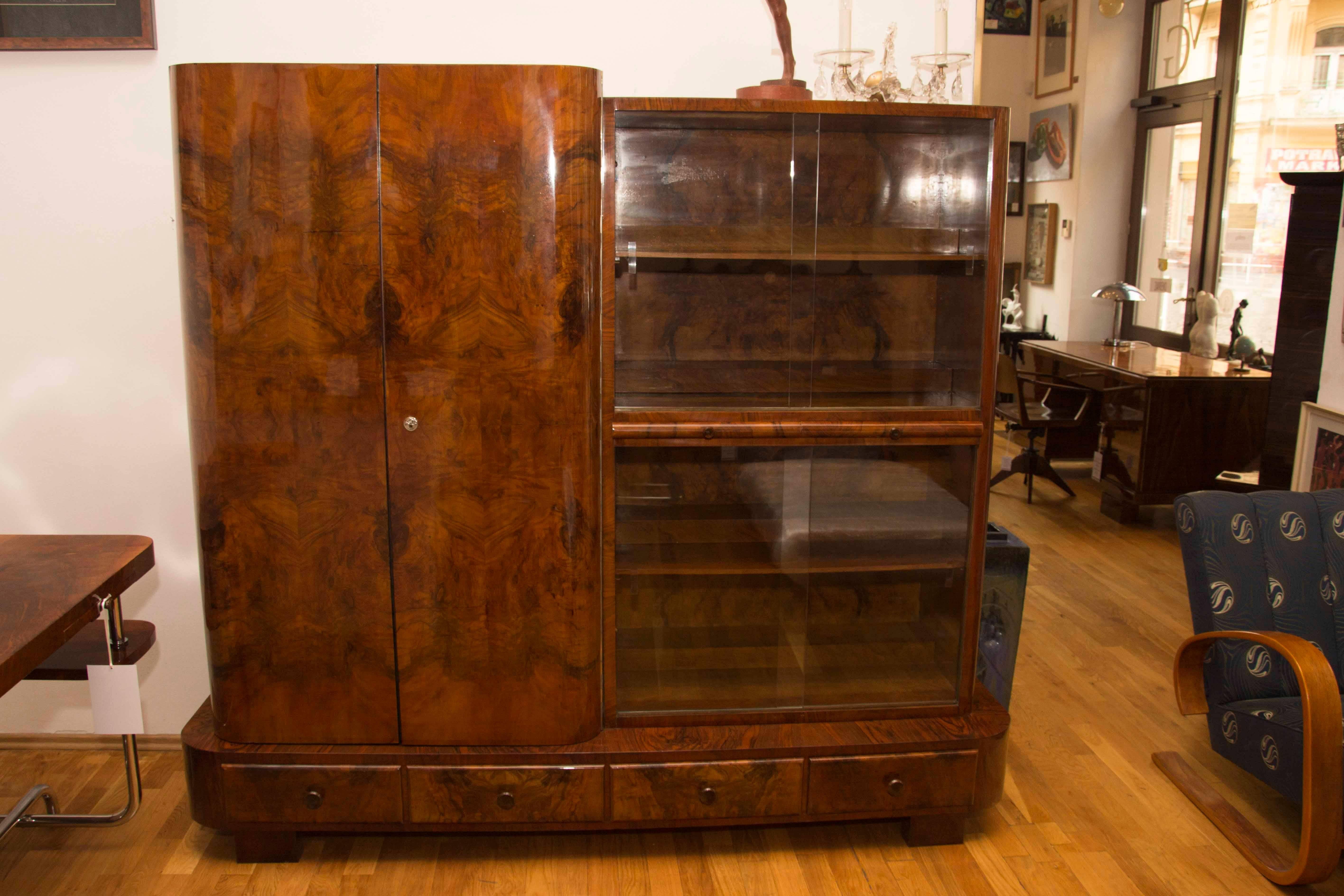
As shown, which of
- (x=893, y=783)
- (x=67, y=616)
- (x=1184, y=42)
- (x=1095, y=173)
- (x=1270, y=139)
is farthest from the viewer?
(x=1095, y=173)

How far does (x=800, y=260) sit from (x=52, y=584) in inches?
66.9

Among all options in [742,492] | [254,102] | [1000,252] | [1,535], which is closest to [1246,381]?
[1000,252]

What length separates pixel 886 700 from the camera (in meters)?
2.54

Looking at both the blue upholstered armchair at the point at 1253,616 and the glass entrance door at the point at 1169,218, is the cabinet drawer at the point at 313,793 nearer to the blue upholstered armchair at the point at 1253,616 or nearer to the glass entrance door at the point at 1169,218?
the blue upholstered armchair at the point at 1253,616

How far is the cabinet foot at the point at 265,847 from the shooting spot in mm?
2434

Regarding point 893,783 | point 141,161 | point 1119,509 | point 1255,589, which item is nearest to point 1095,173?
point 1119,509

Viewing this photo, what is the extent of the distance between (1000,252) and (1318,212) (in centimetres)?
230

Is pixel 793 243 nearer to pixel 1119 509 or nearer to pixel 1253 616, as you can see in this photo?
pixel 1253 616

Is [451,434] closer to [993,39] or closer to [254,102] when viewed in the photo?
[254,102]

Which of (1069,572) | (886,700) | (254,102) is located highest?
(254,102)

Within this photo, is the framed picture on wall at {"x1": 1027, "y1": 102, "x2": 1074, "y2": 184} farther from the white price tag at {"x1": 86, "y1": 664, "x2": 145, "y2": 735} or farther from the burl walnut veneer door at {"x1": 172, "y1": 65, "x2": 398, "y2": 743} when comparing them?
the white price tag at {"x1": 86, "y1": 664, "x2": 145, "y2": 735}

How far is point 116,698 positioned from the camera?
205 cm

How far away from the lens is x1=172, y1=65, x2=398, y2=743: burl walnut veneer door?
6.92ft

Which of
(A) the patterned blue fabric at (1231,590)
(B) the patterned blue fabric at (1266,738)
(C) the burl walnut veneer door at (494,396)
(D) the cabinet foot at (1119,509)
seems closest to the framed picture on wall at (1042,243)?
(D) the cabinet foot at (1119,509)
